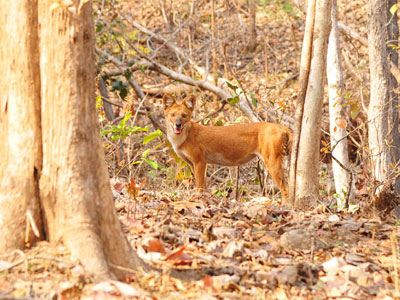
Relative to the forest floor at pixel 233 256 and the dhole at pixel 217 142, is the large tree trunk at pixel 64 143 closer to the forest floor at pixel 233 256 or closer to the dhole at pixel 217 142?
the forest floor at pixel 233 256

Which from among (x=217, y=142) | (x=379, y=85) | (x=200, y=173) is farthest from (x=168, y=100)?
(x=379, y=85)

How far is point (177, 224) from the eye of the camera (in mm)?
4754

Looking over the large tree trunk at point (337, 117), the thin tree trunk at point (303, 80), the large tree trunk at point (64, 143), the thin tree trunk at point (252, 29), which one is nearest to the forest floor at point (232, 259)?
the large tree trunk at point (64, 143)

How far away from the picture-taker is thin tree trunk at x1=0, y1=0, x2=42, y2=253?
3.42m

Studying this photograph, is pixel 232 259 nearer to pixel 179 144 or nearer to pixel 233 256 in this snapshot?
pixel 233 256

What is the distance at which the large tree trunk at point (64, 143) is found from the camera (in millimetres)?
3338

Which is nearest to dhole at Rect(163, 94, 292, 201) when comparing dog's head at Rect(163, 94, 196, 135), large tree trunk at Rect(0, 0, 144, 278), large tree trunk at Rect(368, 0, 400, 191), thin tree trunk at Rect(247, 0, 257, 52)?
dog's head at Rect(163, 94, 196, 135)

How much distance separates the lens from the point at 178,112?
9.64 meters

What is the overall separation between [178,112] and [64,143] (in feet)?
20.7

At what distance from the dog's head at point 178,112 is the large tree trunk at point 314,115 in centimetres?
353

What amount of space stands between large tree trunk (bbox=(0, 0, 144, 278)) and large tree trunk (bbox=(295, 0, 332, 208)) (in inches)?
120

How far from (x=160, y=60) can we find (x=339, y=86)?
9003 millimetres

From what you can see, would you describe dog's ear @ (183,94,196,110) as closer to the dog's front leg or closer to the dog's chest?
the dog's chest

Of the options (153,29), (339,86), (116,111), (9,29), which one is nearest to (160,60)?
(153,29)
